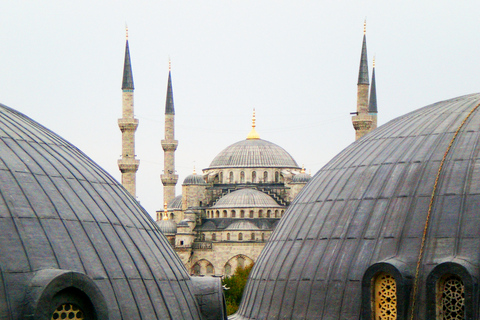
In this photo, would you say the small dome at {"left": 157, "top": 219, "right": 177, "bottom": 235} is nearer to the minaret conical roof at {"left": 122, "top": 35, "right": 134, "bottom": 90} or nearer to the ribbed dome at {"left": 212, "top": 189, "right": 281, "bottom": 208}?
the ribbed dome at {"left": 212, "top": 189, "right": 281, "bottom": 208}

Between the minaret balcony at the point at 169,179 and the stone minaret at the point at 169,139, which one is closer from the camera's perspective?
the stone minaret at the point at 169,139

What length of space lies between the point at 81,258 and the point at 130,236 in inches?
51.1

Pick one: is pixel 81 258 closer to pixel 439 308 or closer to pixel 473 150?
pixel 439 308

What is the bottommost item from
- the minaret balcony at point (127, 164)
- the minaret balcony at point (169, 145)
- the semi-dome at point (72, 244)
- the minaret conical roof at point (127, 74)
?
the semi-dome at point (72, 244)

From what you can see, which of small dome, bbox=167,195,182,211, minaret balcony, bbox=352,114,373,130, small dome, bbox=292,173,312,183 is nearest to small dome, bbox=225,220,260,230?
small dome, bbox=292,173,312,183

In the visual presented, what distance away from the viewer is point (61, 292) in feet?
35.6

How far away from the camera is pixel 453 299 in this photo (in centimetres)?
1427

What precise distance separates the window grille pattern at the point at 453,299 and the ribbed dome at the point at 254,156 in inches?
4280

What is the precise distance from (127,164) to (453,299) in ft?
187

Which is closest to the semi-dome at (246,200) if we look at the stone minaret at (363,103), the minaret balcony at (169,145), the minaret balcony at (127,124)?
the minaret balcony at (169,145)

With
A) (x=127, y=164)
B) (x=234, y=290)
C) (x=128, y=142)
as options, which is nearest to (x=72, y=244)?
(x=127, y=164)

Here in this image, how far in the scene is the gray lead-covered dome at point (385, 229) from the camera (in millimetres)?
14844

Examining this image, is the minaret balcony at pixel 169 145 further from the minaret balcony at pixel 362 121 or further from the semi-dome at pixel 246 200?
the minaret balcony at pixel 362 121

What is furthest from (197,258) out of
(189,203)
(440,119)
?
(440,119)
